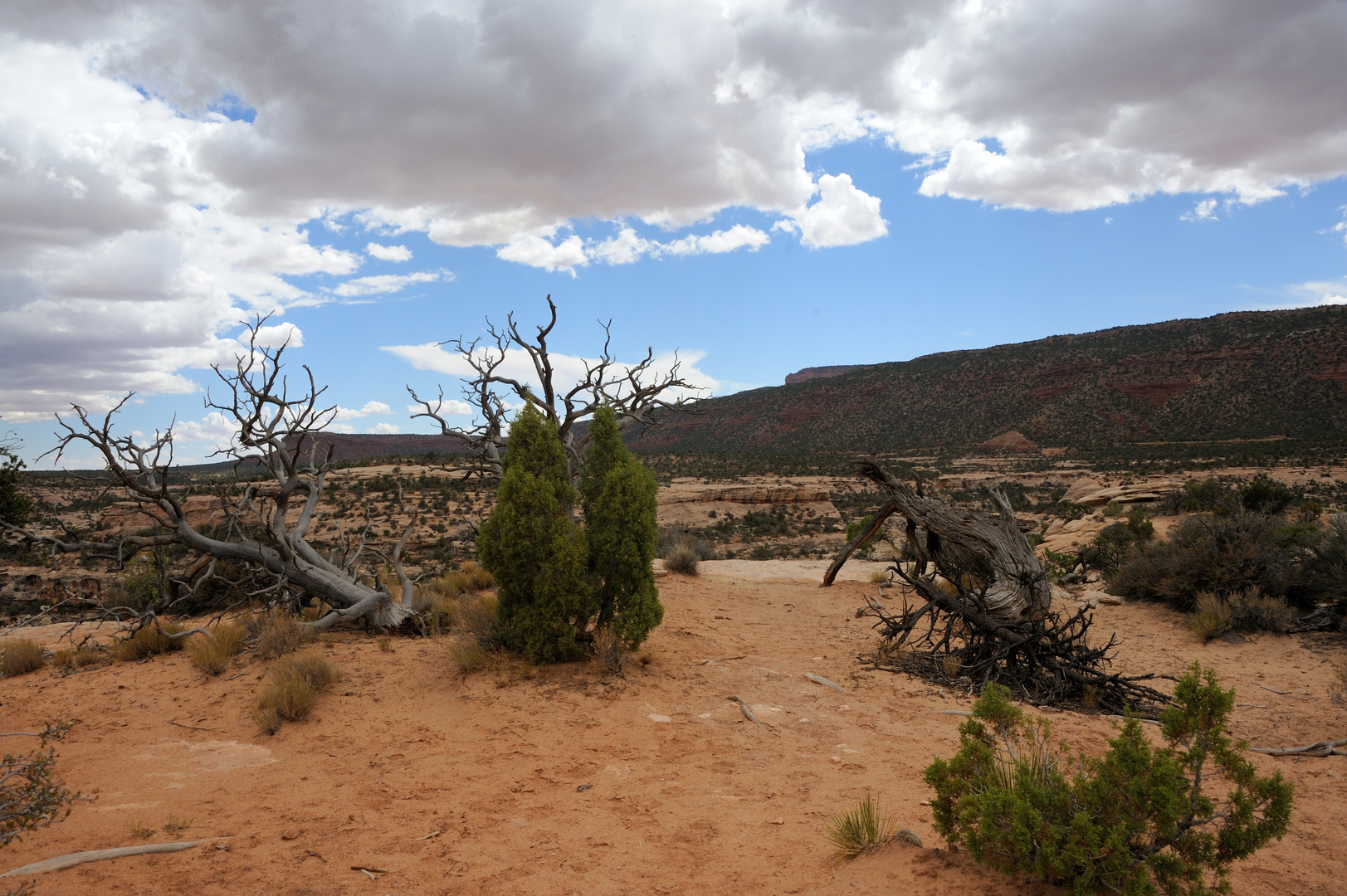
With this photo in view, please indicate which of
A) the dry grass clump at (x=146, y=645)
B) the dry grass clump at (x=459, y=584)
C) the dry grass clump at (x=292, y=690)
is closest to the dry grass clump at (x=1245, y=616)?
the dry grass clump at (x=459, y=584)

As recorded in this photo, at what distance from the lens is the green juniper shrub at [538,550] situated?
22.4 ft

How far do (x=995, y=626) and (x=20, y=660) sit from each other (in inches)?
449

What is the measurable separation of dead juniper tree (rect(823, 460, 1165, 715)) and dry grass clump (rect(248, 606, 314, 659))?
6.95m

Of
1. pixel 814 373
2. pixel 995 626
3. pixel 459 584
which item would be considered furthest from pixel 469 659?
pixel 814 373

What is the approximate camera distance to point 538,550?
6.86 m

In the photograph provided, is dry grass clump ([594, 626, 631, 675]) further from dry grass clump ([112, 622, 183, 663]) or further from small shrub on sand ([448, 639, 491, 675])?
dry grass clump ([112, 622, 183, 663])

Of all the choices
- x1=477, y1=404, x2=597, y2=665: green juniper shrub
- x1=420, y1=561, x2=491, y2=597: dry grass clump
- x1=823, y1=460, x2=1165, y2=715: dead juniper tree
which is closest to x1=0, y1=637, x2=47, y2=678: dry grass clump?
x1=420, y1=561, x2=491, y2=597: dry grass clump

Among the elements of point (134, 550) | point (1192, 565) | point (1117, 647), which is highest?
point (134, 550)

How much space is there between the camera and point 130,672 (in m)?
7.99

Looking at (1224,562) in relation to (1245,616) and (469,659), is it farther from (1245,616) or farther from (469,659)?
(469,659)

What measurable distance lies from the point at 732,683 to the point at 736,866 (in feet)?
11.5

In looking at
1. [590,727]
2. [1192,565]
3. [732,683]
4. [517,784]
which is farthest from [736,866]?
[1192,565]

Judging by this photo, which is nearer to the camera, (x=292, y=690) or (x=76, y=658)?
(x=292, y=690)

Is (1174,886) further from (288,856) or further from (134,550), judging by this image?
(134,550)
